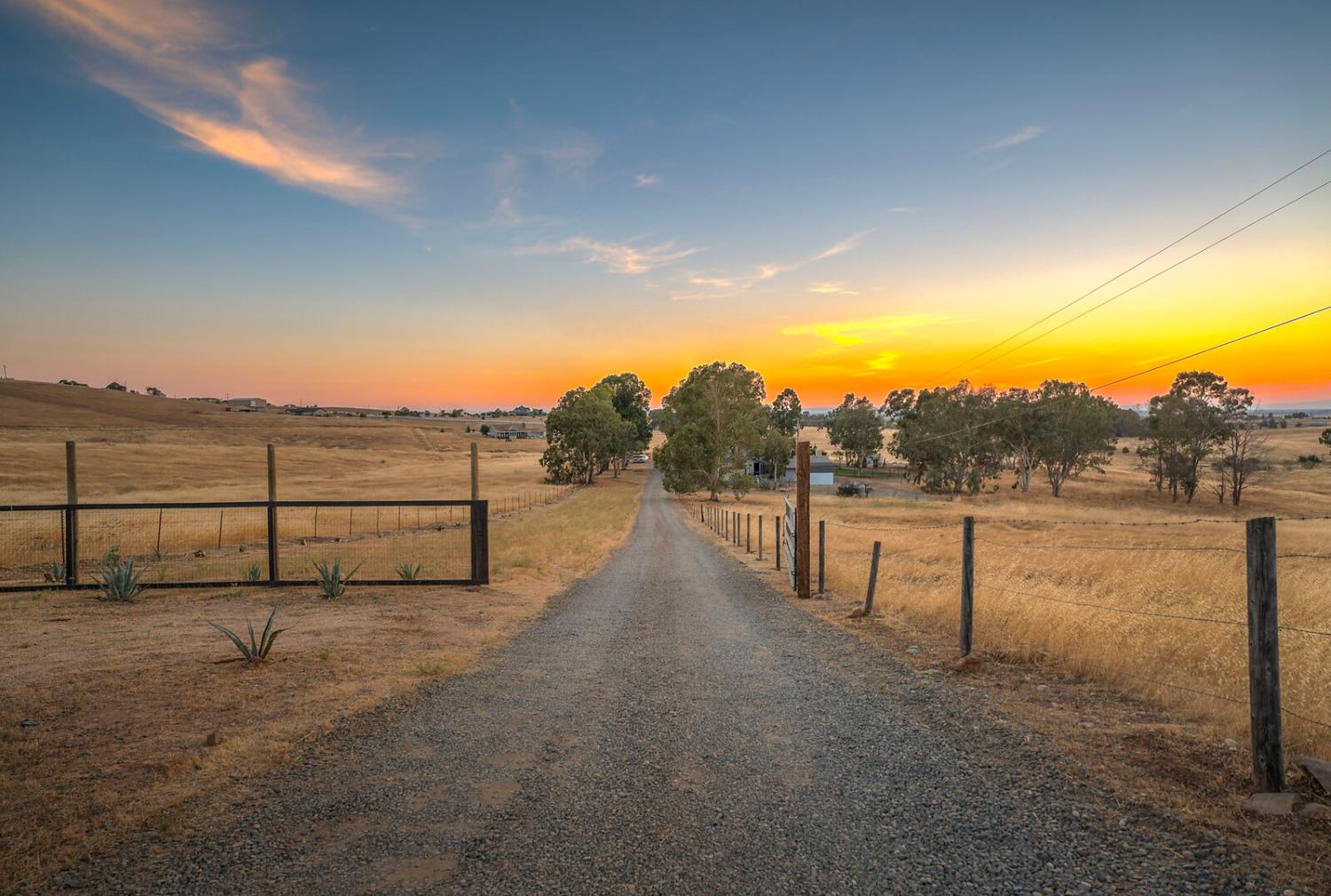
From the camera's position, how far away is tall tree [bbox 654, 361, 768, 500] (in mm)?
65938

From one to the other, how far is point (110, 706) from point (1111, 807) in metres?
9.67

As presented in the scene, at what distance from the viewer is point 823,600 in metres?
15.0

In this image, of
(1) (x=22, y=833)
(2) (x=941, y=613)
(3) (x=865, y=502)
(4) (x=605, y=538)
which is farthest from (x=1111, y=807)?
(3) (x=865, y=502)

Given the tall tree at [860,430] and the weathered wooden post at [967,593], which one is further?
the tall tree at [860,430]

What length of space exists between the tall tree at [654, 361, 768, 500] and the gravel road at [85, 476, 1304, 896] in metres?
57.4

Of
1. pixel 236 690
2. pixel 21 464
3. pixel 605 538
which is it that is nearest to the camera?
pixel 236 690

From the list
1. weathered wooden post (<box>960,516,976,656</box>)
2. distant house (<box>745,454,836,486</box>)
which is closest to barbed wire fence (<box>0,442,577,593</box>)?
weathered wooden post (<box>960,516,976,656</box>)

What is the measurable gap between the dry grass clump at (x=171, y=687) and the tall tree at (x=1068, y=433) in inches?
3130

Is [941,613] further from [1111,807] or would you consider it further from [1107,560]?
[1107,560]

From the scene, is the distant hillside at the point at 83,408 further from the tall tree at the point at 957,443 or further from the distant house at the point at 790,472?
the tall tree at the point at 957,443

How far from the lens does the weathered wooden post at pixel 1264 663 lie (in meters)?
5.02

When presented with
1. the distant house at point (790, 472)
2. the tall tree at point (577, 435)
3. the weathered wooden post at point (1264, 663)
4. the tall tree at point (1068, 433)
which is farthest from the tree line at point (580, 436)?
the weathered wooden post at point (1264, 663)

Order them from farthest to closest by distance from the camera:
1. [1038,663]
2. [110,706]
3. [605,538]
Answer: [605,538] < [1038,663] < [110,706]

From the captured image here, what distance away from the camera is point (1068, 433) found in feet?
257
